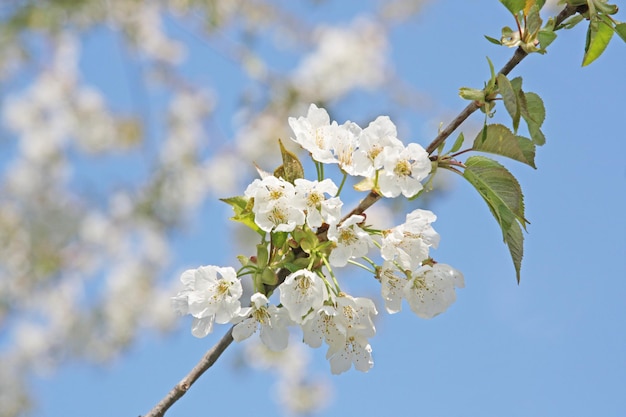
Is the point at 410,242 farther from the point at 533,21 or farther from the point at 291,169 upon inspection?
the point at 533,21

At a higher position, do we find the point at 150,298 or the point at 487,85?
the point at 150,298

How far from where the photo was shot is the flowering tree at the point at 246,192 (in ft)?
2.58

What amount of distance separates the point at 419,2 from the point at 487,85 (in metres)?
4.13

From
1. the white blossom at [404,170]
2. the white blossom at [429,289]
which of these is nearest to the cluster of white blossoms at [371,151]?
the white blossom at [404,170]

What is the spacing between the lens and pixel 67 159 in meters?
5.12

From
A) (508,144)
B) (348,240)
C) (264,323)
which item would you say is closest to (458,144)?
(508,144)

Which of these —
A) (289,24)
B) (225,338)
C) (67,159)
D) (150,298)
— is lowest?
(225,338)

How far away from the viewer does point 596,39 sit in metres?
0.81

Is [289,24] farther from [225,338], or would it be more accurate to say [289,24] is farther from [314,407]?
[225,338]

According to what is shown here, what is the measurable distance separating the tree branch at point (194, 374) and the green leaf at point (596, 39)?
522mm

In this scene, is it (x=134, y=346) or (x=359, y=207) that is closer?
(x=359, y=207)

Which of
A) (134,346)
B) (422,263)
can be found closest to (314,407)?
(134,346)

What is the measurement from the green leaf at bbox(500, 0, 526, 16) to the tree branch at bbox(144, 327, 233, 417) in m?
0.47

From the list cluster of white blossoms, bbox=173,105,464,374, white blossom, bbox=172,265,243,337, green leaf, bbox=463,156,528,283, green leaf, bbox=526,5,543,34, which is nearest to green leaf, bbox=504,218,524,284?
green leaf, bbox=463,156,528,283
